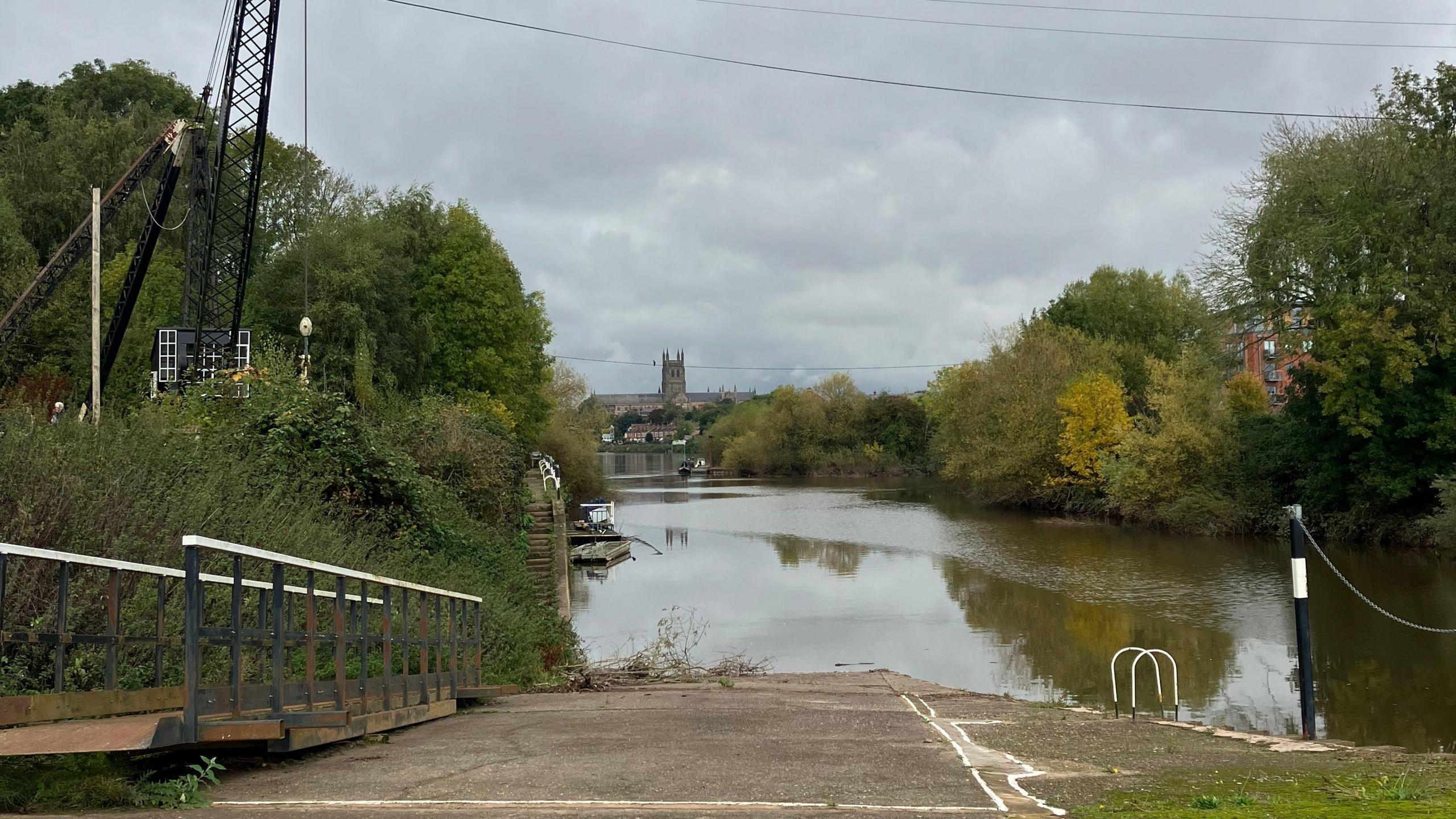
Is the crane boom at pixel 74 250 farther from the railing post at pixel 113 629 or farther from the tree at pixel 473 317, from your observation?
the railing post at pixel 113 629

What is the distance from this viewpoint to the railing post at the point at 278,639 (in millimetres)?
6270

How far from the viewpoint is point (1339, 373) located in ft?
108

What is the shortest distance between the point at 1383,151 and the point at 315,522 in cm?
3302

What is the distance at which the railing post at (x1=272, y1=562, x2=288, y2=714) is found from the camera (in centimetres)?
627

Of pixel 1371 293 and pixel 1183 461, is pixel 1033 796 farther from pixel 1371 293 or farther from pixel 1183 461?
pixel 1183 461

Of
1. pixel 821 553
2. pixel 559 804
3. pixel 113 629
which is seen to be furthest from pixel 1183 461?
pixel 113 629

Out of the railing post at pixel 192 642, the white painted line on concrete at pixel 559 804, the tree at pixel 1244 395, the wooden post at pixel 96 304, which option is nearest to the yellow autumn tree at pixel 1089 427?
the tree at pixel 1244 395

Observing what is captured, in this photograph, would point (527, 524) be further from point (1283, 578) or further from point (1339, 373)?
point (1339, 373)

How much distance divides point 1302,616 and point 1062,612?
13.7 meters

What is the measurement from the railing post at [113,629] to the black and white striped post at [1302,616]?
32.3ft

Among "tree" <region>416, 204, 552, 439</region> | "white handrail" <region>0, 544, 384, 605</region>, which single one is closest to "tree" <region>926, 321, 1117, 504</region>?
"tree" <region>416, 204, 552, 439</region>

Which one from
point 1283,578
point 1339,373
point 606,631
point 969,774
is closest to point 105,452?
point 969,774

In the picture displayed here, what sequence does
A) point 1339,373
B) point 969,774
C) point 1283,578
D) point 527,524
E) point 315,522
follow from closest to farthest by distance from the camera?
point 969,774 < point 315,522 < point 527,524 < point 1283,578 < point 1339,373

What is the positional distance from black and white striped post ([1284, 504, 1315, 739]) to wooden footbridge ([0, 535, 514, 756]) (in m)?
8.13
